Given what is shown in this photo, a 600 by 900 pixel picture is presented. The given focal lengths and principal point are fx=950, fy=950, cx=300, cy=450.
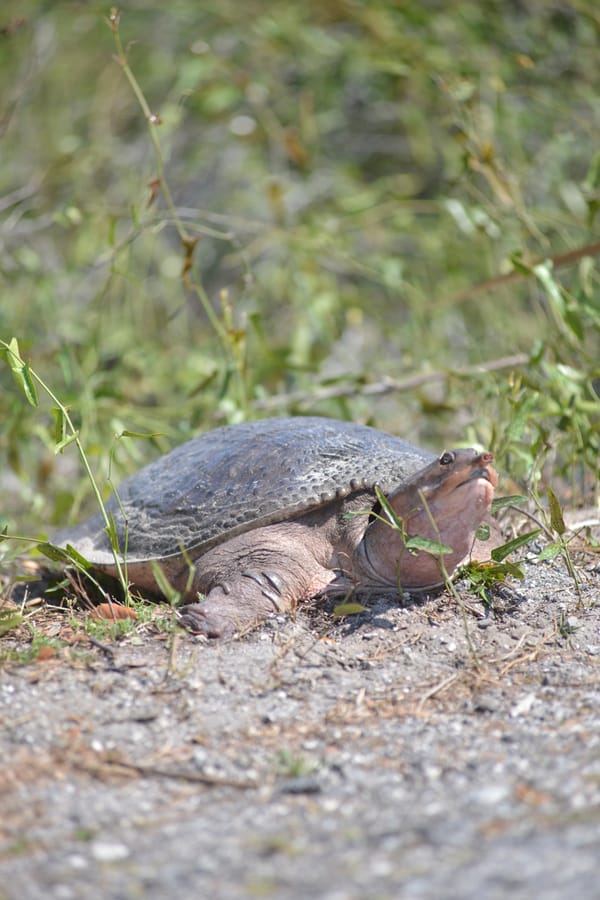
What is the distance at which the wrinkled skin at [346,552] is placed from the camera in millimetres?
2490

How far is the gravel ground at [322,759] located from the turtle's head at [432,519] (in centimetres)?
10

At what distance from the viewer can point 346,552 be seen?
2.75m

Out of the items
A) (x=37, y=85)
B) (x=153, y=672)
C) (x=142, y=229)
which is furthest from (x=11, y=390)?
(x=37, y=85)

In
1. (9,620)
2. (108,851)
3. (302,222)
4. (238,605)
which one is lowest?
(302,222)

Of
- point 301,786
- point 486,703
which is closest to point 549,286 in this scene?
point 486,703

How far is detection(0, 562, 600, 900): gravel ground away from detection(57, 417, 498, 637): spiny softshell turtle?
12 cm

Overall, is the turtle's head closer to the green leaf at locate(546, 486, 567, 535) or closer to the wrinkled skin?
the wrinkled skin

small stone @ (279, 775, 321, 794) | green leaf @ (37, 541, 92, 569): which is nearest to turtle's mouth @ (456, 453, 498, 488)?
small stone @ (279, 775, 321, 794)

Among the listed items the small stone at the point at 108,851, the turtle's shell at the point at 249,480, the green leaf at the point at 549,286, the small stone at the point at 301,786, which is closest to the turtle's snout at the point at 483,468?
the turtle's shell at the point at 249,480

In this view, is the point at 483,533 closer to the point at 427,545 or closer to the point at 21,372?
the point at 427,545

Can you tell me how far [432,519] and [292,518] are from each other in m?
0.49

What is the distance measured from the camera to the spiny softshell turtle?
2.54 meters

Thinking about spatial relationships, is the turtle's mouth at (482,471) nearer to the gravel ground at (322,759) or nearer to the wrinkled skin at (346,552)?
the wrinkled skin at (346,552)

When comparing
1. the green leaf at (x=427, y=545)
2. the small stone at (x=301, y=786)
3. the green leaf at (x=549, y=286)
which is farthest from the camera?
the green leaf at (x=549, y=286)
